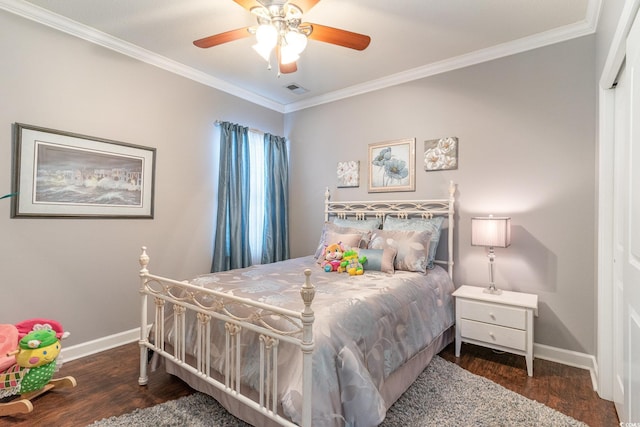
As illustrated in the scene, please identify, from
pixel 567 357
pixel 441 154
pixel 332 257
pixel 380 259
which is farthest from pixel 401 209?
pixel 567 357

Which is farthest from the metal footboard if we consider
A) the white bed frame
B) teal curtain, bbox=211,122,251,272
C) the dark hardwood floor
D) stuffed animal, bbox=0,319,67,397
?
teal curtain, bbox=211,122,251,272

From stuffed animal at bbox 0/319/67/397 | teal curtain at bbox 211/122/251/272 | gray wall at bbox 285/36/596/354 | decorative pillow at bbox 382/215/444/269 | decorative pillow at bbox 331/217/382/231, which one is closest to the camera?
stuffed animal at bbox 0/319/67/397

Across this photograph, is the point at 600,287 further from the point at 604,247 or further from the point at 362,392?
the point at 362,392

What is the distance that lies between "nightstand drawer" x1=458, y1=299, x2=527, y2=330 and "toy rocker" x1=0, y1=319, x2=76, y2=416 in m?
3.02

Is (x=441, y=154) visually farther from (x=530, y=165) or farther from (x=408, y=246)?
(x=408, y=246)

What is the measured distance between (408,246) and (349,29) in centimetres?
192

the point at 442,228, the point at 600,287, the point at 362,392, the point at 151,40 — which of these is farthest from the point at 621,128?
the point at 151,40

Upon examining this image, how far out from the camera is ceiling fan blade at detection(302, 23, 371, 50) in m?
2.01

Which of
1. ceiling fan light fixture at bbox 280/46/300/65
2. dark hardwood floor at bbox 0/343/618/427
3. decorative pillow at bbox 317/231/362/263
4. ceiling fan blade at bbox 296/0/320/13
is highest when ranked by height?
ceiling fan blade at bbox 296/0/320/13

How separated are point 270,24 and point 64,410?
2757 mm

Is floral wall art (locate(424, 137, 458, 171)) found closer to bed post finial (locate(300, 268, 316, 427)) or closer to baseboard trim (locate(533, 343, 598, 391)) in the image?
baseboard trim (locate(533, 343, 598, 391))

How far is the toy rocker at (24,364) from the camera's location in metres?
1.93

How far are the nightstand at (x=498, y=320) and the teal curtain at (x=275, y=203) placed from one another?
7.59 feet

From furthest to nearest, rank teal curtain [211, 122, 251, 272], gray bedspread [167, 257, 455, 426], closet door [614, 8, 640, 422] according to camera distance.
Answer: teal curtain [211, 122, 251, 272], gray bedspread [167, 257, 455, 426], closet door [614, 8, 640, 422]
